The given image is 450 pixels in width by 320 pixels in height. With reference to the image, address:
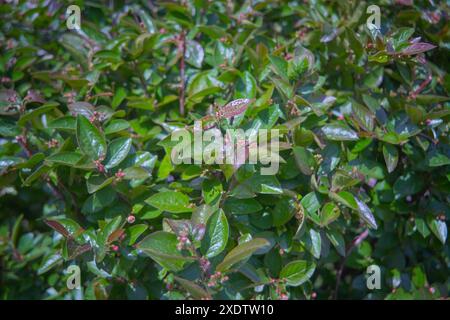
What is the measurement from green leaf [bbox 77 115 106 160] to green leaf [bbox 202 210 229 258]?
0.38 metres

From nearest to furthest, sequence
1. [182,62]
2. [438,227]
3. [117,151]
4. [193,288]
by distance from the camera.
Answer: [193,288] → [117,151] → [438,227] → [182,62]

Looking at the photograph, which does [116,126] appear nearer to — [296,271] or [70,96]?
[70,96]

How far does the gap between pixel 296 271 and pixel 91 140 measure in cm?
70

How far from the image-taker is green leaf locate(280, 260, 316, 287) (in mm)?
1341

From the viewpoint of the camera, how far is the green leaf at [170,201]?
127 cm

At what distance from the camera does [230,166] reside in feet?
3.70

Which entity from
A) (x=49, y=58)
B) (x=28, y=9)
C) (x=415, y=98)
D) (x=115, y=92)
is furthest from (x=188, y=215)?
(x=28, y=9)

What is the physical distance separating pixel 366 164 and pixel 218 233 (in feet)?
1.96

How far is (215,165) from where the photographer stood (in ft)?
4.19

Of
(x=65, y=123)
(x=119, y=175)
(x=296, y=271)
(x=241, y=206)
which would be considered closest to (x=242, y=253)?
(x=241, y=206)

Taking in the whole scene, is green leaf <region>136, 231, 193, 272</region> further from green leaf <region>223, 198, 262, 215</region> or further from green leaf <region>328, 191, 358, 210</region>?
green leaf <region>328, 191, 358, 210</region>

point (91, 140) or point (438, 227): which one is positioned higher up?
point (91, 140)

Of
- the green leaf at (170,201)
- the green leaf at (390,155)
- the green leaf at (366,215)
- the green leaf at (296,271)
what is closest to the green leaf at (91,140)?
the green leaf at (170,201)

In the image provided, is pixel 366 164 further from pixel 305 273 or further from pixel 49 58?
pixel 49 58
